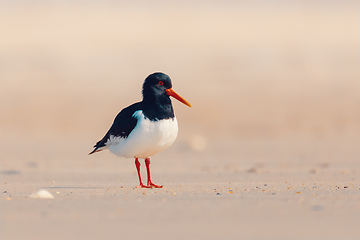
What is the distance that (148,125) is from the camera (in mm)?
8484

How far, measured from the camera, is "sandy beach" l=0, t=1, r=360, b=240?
20.5 feet

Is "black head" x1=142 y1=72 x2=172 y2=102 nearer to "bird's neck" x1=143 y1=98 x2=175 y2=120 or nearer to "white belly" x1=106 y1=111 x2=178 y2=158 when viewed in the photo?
"bird's neck" x1=143 y1=98 x2=175 y2=120

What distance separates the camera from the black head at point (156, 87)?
882cm

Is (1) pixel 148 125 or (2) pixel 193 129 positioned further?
(2) pixel 193 129

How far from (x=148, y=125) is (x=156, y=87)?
59 centimetres

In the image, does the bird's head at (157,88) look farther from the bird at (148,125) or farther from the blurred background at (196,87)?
the blurred background at (196,87)

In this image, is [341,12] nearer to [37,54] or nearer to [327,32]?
[327,32]

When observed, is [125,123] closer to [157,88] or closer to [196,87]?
[157,88]

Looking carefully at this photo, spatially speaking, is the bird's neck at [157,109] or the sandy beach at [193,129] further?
the bird's neck at [157,109]

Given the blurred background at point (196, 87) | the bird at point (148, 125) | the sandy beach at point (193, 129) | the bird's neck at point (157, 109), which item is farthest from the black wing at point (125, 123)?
the blurred background at point (196, 87)

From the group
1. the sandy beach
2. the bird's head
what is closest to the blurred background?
the sandy beach

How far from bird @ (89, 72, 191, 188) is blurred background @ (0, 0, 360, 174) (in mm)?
2699

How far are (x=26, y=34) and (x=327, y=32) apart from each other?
650 inches

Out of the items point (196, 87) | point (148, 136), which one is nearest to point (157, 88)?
point (148, 136)
